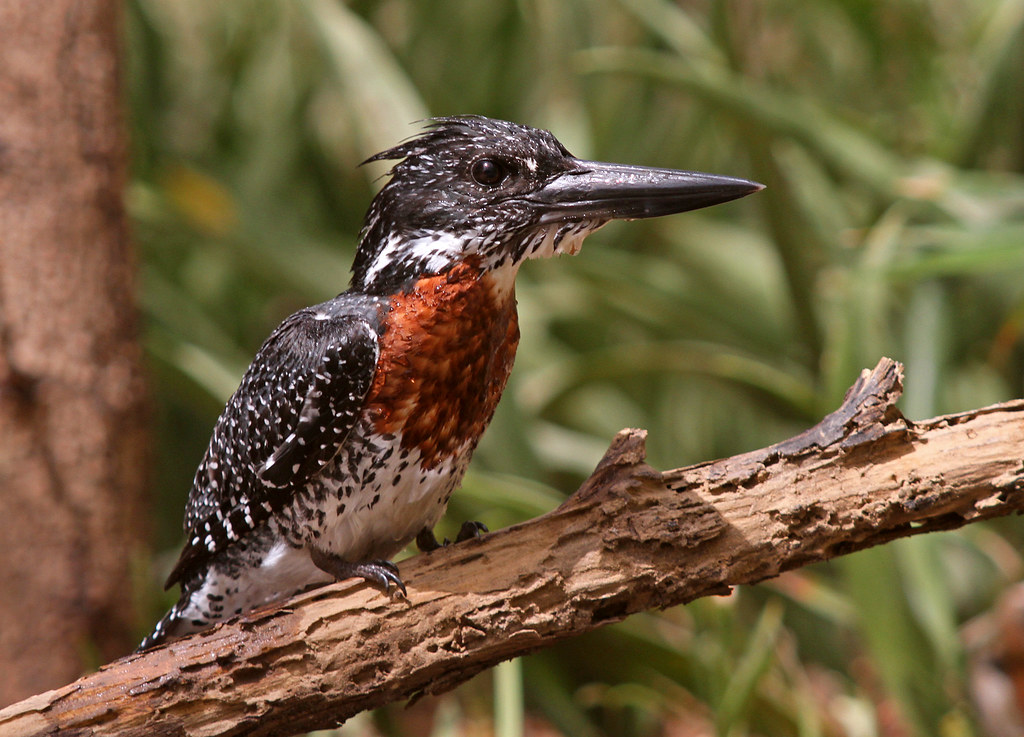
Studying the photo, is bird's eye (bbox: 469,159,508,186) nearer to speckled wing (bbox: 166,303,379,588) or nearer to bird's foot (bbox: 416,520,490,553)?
speckled wing (bbox: 166,303,379,588)

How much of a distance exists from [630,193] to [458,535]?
0.63 meters

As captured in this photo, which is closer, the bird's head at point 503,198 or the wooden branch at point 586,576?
the wooden branch at point 586,576

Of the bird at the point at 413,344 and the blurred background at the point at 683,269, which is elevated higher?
the blurred background at the point at 683,269

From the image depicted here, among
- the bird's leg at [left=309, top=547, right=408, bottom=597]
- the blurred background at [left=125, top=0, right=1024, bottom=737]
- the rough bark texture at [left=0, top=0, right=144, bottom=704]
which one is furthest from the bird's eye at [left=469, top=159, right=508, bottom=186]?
the rough bark texture at [left=0, top=0, right=144, bottom=704]

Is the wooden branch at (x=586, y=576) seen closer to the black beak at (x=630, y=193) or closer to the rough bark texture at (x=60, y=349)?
the black beak at (x=630, y=193)

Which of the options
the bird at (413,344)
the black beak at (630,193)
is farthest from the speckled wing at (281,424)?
the black beak at (630,193)

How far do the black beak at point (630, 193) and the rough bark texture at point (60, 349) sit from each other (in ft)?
4.60

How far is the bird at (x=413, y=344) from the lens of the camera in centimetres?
143

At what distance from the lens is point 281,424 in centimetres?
153

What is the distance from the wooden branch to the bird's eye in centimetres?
48

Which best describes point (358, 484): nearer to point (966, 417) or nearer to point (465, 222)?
point (465, 222)

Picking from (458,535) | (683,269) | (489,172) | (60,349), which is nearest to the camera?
(489,172)

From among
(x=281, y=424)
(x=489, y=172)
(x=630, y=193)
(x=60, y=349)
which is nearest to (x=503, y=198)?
(x=489, y=172)

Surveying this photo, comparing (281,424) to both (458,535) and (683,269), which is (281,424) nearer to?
(458,535)
